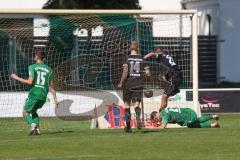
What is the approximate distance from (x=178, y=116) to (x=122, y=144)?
506 centimetres

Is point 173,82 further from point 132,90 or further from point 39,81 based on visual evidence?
point 39,81

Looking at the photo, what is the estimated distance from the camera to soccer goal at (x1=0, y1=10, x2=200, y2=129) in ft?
87.6

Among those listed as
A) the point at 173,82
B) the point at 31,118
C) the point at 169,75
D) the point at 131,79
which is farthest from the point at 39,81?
the point at 169,75

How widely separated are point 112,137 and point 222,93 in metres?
11.1

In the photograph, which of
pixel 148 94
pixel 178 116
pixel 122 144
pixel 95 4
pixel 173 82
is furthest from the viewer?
pixel 95 4

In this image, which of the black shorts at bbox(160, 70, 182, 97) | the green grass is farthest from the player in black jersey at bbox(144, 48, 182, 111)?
the green grass

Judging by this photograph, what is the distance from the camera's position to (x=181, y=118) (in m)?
25.2

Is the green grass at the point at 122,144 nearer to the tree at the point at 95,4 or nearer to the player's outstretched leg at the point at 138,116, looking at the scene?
the player's outstretched leg at the point at 138,116

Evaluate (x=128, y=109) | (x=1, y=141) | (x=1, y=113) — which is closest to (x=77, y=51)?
(x=1, y=113)

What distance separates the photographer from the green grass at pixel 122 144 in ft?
59.9

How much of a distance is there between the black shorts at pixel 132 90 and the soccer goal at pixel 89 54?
194 cm

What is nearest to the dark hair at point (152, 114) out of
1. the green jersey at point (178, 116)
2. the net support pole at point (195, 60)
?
the green jersey at point (178, 116)

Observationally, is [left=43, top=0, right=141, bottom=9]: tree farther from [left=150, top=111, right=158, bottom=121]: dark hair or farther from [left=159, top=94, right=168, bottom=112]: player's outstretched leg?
[left=150, top=111, right=158, bottom=121]: dark hair

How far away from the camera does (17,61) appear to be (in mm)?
29859
